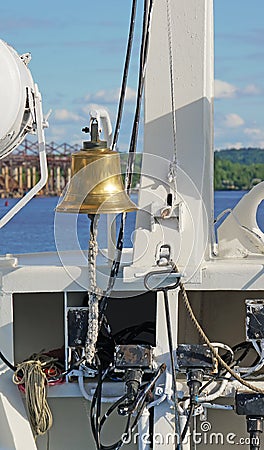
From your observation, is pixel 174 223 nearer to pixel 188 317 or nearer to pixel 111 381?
pixel 188 317

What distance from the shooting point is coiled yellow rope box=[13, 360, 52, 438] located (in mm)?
4332

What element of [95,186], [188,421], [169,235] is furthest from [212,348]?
[95,186]

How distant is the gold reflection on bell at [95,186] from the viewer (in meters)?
3.85

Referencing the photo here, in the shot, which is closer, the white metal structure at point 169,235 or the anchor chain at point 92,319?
the anchor chain at point 92,319

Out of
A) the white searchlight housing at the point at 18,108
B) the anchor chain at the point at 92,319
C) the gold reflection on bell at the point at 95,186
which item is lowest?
the anchor chain at the point at 92,319

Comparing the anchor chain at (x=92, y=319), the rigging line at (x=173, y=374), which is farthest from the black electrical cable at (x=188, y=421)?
the anchor chain at (x=92, y=319)

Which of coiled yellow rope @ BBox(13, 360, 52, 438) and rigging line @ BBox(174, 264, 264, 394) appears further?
coiled yellow rope @ BBox(13, 360, 52, 438)

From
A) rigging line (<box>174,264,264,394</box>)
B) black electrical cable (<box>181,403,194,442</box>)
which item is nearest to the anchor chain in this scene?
rigging line (<box>174,264,264,394</box>)

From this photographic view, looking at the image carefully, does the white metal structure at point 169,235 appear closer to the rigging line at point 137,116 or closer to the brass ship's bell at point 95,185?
the rigging line at point 137,116

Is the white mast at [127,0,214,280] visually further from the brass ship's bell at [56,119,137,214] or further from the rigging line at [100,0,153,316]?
the brass ship's bell at [56,119,137,214]

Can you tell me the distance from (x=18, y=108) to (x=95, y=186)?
46 cm

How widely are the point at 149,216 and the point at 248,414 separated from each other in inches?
36.0

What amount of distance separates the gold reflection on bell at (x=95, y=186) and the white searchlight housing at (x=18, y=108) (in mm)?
288

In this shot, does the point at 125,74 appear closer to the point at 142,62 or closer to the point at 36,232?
A: the point at 142,62
